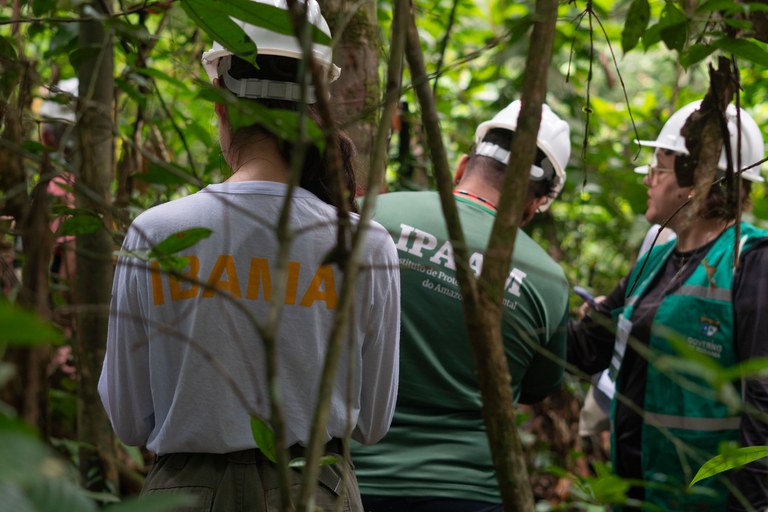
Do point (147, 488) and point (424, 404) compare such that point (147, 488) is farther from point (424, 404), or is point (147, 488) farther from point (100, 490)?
point (100, 490)

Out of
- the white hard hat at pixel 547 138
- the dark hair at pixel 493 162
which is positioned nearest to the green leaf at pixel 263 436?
the dark hair at pixel 493 162

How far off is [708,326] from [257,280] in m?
1.81

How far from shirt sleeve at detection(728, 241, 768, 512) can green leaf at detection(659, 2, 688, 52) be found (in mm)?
1298

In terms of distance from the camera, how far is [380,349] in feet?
5.22

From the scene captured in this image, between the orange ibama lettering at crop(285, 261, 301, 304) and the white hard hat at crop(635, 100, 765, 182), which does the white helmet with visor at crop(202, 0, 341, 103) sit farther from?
the white hard hat at crop(635, 100, 765, 182)

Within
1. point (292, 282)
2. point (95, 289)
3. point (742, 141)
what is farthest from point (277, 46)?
point (742, 141)

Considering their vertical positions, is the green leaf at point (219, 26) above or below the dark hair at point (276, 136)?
above

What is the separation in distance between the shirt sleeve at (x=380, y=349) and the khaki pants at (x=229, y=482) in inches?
7.9

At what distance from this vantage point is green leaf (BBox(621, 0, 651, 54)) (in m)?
1.61

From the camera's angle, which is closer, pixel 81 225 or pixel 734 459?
pixel 734 459

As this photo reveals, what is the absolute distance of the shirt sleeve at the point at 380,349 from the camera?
1517 millimetres

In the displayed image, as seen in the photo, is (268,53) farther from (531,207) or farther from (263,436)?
(531,207)

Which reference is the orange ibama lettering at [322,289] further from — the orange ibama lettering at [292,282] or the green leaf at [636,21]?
the green leaf at [636,21]

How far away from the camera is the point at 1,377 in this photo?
521 mm
